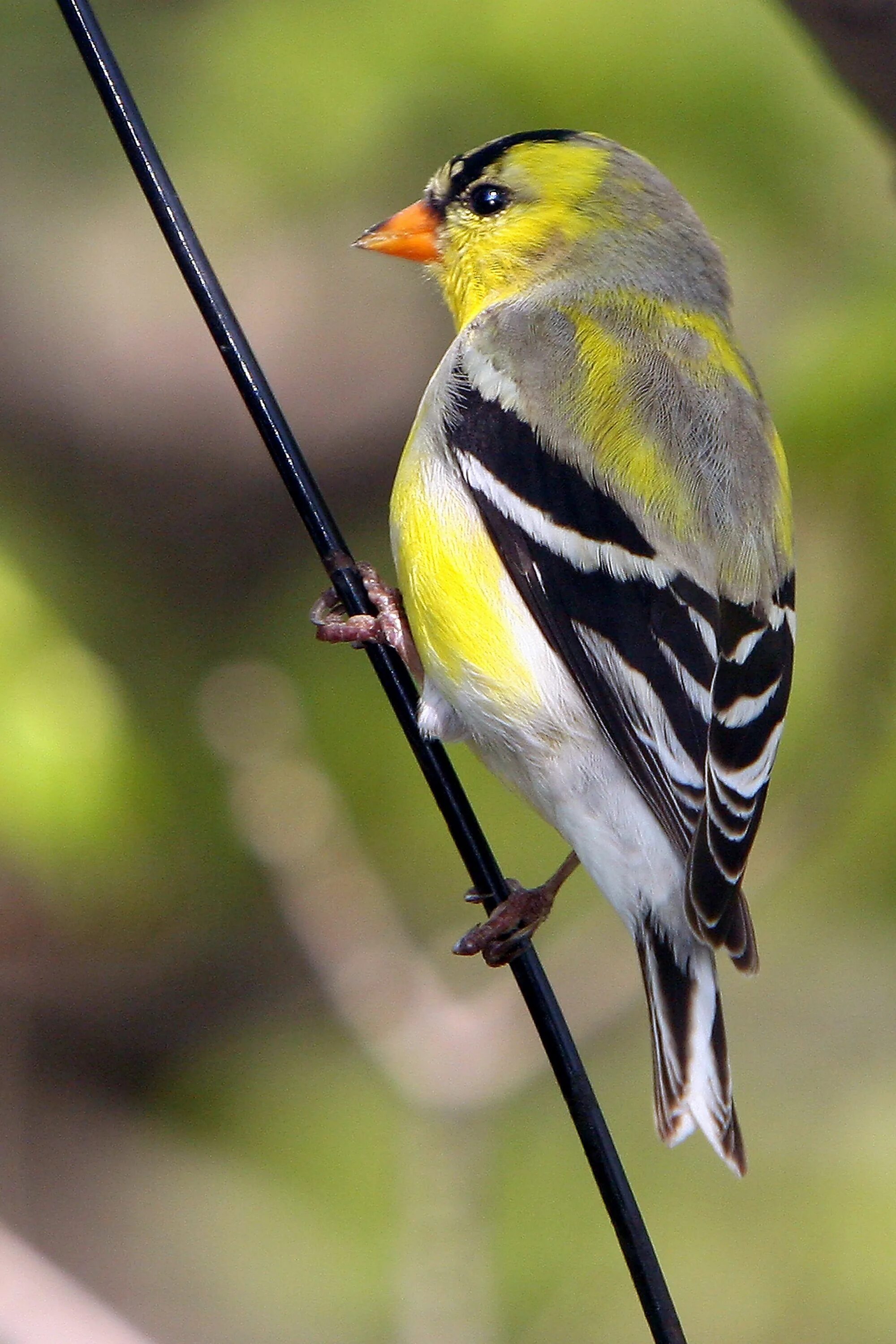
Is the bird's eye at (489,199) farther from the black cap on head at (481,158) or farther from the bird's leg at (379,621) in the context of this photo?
the bird's leg at (379,621)

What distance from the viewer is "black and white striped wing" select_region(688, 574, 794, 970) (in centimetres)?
141

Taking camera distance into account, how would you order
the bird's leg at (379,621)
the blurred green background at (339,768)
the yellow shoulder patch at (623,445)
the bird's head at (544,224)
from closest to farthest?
the yellow shoulder patch at (623,445)
the bird's leg at (379,621)
the bird's head at (544,224)
the blurred green background at (339,768)

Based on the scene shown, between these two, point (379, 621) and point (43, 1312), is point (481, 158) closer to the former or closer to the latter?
point (379, 621)

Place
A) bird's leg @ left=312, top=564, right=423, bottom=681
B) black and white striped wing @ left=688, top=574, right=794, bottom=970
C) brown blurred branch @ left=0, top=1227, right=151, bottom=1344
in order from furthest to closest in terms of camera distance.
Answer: brown blurred branch @ left=0, top=1227, right=151, bottom=1344, bird's leg @ left=312, top=564, right=423, bottom=681, black and white striped wing @ left=688, top=574, right=794, bottom=970

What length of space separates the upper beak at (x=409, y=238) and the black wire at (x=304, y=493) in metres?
0.85

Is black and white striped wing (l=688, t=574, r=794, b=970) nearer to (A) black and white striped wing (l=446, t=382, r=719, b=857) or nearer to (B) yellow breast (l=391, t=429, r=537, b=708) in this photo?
(A) black and white striped wing (l=446, t=382, r=719, b=857)

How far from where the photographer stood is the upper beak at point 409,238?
6.91 feet

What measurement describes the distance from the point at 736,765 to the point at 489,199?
102 centimetres

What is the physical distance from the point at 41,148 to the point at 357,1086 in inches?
104

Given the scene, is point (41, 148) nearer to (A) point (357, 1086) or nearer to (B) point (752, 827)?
(A) point (357, 1086)

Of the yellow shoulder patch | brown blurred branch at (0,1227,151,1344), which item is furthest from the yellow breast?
brown blurred branch at (0,1227,151,1344)

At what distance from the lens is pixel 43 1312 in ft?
7.99

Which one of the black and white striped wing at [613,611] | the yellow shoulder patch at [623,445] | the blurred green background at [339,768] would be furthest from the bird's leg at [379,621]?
the blurred green background at [339,768]

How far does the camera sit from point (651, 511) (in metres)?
1.55
